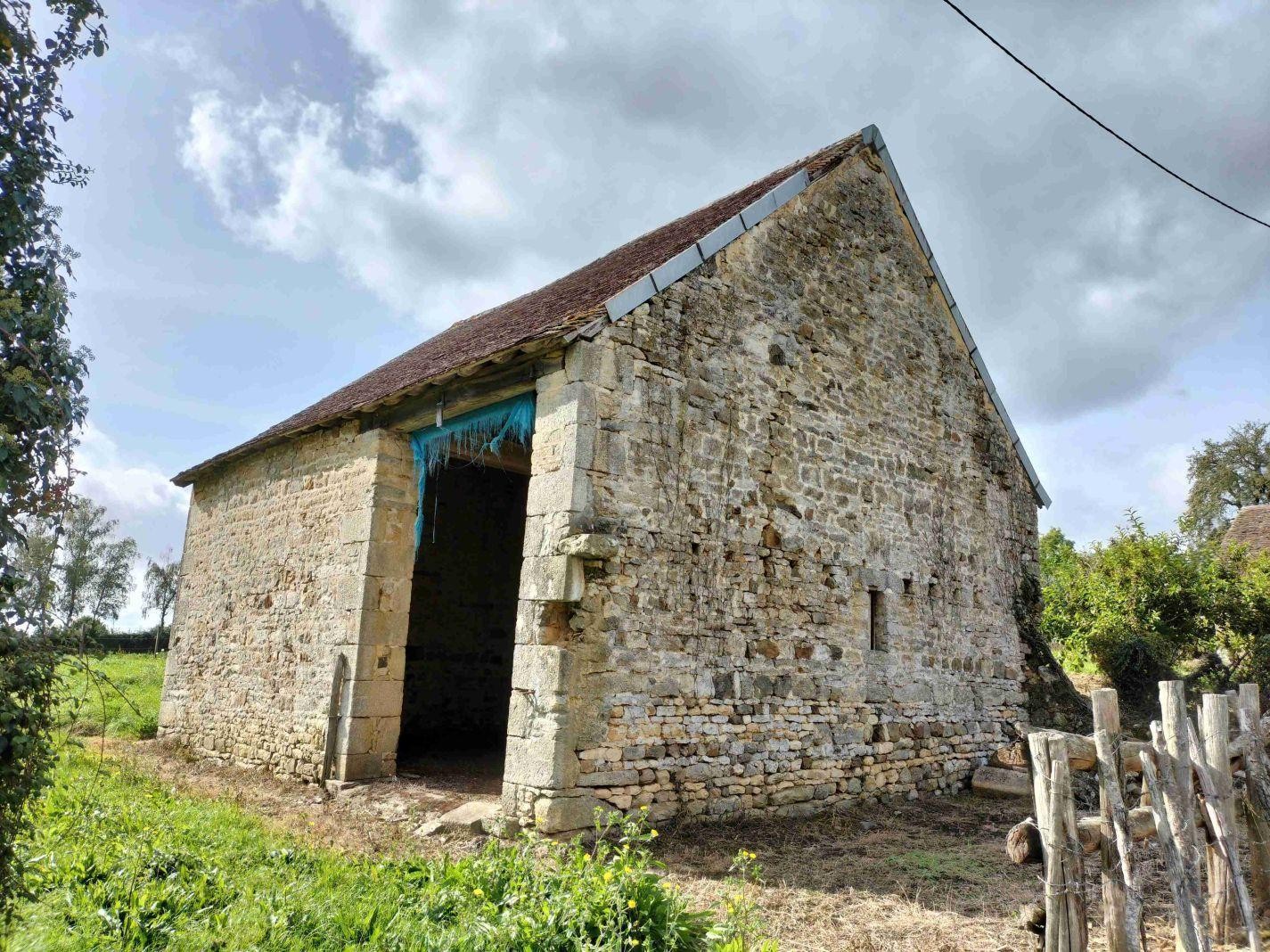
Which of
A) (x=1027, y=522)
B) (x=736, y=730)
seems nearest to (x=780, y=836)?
(x=736, y=730)

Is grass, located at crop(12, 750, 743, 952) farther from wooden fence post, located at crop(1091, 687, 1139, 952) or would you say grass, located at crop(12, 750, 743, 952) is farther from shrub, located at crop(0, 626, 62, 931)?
wooden fence post, located at crop(1091, 687, 1139, 952)

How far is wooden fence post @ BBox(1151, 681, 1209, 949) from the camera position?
13.9 ft

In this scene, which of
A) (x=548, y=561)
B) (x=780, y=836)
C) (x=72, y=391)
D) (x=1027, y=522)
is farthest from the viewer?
(x=1027, y=522)

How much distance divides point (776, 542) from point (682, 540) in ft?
3.92

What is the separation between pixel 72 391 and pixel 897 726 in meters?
7.98

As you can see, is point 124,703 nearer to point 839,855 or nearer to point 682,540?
point 682,540

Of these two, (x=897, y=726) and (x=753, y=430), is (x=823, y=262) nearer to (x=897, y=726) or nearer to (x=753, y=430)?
(x=753, y=430)

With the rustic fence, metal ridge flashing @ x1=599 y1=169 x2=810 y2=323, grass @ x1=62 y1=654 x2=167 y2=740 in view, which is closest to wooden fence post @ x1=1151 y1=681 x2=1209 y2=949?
the rustic fence

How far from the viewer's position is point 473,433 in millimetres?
8242

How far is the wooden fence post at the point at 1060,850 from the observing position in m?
3.90

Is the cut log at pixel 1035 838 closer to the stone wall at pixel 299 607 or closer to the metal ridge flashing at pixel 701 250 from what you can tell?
the metal ridge flashing at pixel 701 250

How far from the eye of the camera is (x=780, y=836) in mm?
7074

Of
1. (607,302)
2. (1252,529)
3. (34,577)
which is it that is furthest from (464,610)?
(1252,529)

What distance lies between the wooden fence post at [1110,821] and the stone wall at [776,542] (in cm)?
340
